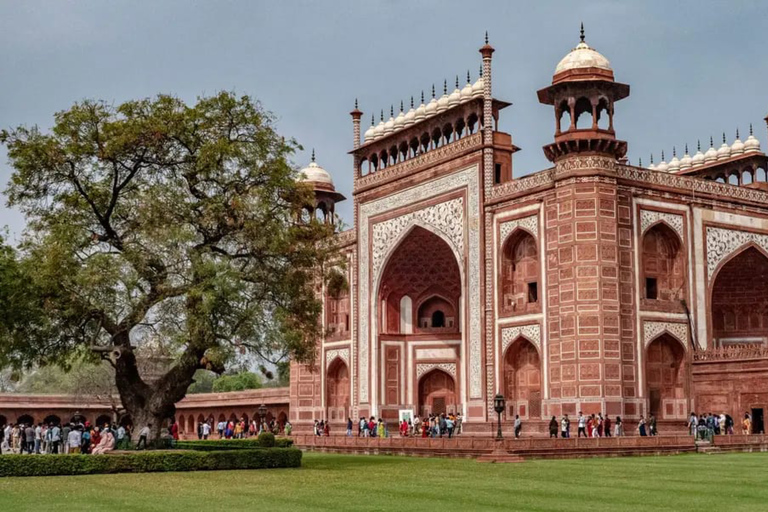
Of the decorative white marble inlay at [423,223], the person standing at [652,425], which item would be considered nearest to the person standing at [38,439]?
the decorative white marble inlay at [423,223]

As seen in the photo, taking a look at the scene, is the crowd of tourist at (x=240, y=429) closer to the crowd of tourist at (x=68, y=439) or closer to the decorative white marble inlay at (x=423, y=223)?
the decorative white marble inlay at (x=423, y=223)

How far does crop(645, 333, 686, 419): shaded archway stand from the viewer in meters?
25.9

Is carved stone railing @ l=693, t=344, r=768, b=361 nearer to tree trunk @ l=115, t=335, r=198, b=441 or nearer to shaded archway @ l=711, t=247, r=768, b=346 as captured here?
shaded archway @ l=711, t=247, r=768, b=346

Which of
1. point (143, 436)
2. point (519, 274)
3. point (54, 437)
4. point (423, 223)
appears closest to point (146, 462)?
point (143, 436)

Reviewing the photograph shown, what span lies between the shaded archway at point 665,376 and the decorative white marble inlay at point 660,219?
270 cm

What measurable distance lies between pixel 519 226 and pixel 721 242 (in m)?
5.41

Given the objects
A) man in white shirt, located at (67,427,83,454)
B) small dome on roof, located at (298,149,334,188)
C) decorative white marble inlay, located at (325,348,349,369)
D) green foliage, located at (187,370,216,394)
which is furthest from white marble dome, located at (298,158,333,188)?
green foliage, located at (187,370,216,394)

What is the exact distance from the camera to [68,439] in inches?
797

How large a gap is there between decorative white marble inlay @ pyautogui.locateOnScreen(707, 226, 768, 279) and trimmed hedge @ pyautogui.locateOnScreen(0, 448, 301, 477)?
45.6 ft

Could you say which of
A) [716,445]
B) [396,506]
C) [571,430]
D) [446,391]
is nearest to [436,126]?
[446,391]

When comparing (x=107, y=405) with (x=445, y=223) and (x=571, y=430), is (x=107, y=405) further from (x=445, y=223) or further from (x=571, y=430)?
(x=571, y=430)

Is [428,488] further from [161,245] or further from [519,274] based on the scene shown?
[519,274]

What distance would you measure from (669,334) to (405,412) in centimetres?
906

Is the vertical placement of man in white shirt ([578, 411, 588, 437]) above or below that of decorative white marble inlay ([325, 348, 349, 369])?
below
